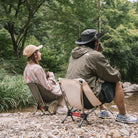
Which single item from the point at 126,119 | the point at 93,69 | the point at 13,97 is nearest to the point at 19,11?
the point at 13,97

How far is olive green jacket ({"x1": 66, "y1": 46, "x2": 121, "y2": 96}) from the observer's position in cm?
245

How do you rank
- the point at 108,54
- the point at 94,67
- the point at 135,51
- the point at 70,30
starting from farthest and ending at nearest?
the point at 135,51, the point at 108,54, the point at 70,30, the point at 94,67

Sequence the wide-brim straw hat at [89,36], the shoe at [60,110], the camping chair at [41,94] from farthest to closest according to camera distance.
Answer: the shoe at [60,110] < the camping chair at [41,94] < the wide-brim straw hat at [89,36]

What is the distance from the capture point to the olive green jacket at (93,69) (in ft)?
8.04

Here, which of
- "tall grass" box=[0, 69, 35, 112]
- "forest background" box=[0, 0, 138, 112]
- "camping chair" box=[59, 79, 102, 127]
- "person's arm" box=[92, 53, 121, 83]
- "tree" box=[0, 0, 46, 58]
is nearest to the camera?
"camping chair" box=[59, 79, 102, 127]

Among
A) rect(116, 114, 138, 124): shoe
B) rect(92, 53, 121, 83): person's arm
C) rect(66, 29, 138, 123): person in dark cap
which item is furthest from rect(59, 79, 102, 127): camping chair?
rect(116, 114, 138, 124): shoe

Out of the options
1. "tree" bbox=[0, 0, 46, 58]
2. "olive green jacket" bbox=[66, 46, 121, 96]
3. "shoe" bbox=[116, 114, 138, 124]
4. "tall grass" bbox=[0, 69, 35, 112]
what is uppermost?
"tree" bbox=[0, 0, 46, 58]

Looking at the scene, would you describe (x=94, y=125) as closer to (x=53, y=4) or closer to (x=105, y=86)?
(x=105, y=86)

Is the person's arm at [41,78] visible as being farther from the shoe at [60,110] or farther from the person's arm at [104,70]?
the person's arm at [104,70]

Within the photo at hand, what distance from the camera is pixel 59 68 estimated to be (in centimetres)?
1176

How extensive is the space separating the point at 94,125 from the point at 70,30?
929cm

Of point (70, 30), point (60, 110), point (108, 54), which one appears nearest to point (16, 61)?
point (70, 30)

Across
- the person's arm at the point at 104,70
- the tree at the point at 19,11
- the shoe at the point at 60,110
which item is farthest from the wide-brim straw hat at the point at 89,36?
the tree at the point at 19,11

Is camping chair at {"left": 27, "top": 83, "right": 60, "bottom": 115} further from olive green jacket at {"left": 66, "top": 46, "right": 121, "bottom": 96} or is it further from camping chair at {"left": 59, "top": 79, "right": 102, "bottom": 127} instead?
olive green jacket at {"left": 66, "top": 46, "right": 121, "bottom": 96}
